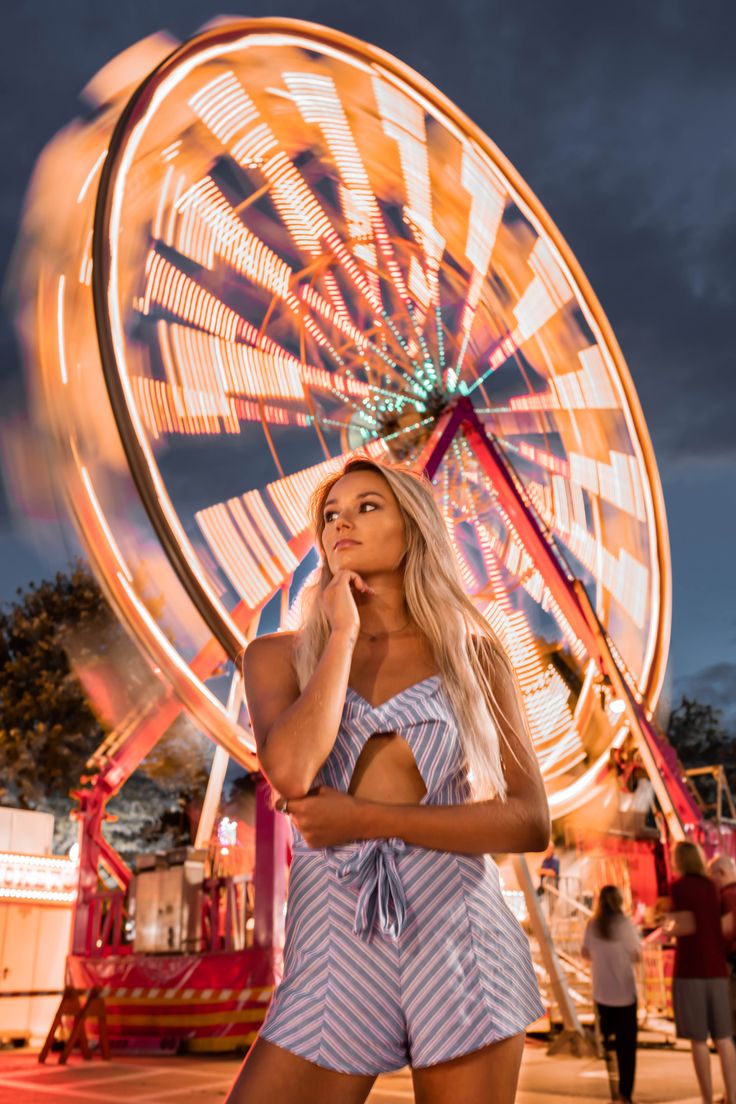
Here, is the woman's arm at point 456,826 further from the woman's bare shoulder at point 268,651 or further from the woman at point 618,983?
the woman at point 618,983

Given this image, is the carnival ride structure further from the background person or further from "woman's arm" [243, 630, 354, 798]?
"woman's arm" [243, 630, 354, 798]

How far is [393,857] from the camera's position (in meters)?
1.38

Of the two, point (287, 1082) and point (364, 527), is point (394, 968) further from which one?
point (364, 527)

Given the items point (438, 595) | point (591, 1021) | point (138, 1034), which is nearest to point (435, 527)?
point (438, 595)

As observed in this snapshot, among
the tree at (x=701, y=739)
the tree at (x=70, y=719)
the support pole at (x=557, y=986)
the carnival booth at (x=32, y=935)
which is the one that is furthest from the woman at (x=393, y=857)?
the tree at (x=701, y=739)

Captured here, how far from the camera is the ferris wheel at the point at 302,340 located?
8.23 metres

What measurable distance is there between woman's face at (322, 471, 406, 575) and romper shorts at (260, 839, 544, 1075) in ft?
1.57

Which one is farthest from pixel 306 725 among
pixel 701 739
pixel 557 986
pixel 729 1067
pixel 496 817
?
pixel 701 739

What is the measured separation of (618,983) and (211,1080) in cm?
328

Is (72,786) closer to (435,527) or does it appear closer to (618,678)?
(618,678)

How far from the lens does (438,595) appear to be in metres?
1.64

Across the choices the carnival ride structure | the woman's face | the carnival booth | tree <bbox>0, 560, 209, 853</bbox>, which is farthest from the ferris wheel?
tree <bbox>0, 560, 209, 853</bbox>

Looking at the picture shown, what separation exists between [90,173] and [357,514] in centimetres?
773

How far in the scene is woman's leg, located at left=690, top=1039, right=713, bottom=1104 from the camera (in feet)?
17.5
